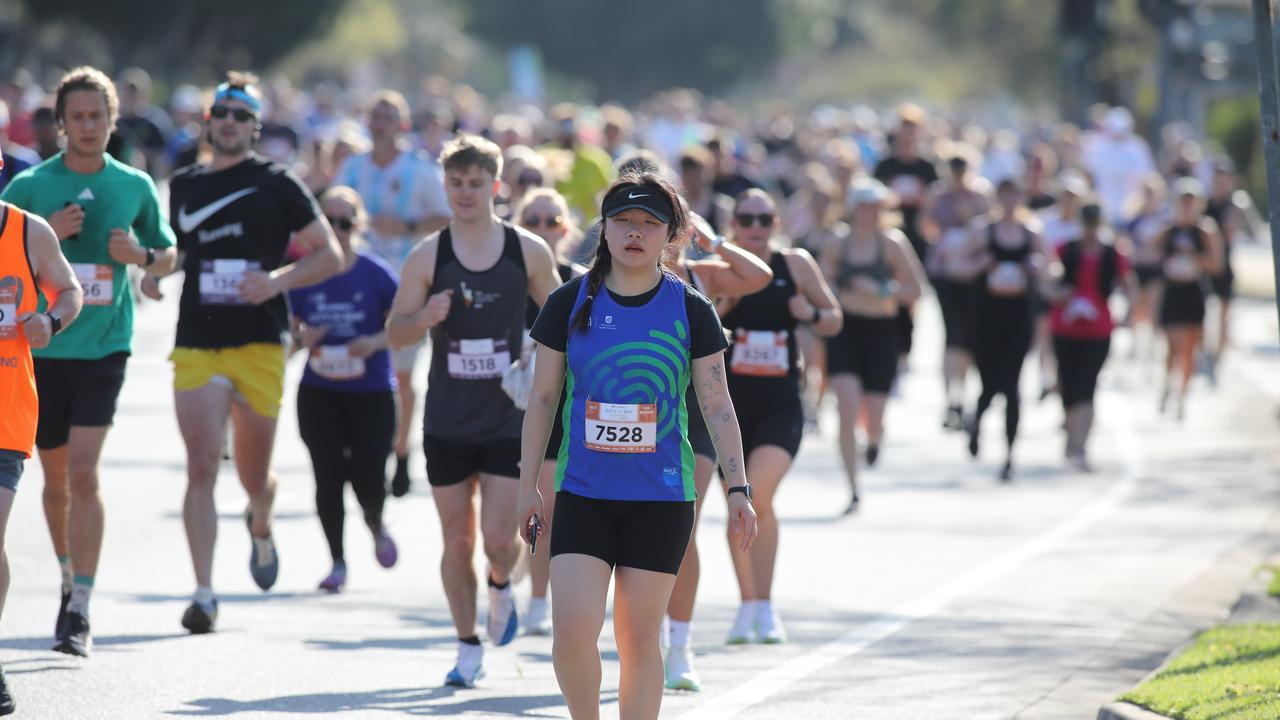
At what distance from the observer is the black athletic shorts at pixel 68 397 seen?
8789mm

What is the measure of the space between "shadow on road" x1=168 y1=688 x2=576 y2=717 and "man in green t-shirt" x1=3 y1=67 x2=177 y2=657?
1009mm

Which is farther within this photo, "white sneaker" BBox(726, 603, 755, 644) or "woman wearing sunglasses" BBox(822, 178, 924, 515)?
"woman wearing sunglasses" BBox(822, 178, 924, 515)

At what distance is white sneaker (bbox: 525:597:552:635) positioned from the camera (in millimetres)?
9805

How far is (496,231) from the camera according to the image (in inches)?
340

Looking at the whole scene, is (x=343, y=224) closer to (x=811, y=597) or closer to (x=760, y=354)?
(x=760, y=354)

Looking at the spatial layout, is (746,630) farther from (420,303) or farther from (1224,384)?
(1224,384)

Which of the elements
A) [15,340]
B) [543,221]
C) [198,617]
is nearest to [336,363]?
[543,221]

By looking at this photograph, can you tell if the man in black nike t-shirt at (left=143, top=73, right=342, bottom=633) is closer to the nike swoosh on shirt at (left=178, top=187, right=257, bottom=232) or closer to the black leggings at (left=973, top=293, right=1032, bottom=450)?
the nike swoosh on shirt at (left=178, top=187, right=257, bottom=232)

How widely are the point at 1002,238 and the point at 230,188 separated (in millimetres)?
8592

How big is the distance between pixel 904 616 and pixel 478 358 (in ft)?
9.96

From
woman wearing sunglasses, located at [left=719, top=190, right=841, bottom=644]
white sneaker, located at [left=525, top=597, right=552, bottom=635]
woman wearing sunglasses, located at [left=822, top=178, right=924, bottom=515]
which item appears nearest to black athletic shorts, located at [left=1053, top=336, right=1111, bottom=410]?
woman wearing sunglasses, located at [left=822, top=178, right=924, bottom=515]

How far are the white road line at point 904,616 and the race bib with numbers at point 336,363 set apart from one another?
271cm

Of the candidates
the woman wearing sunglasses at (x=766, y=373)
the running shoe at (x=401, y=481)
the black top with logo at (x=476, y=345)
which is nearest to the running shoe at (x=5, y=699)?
the black top with logo at (x=476, y=345)

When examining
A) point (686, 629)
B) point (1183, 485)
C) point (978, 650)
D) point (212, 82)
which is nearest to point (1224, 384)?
point (1183, 485)
